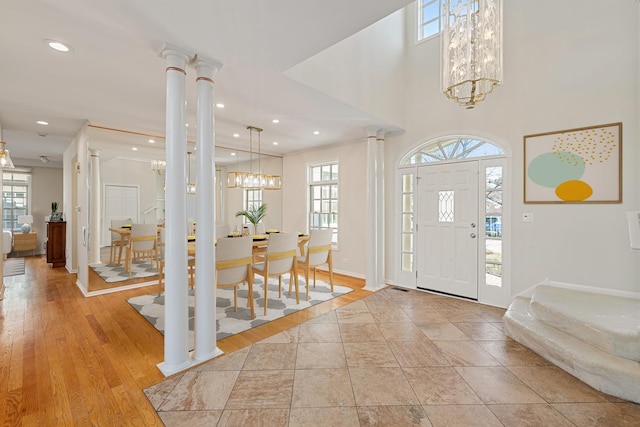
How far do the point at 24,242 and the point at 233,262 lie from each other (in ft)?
24.4

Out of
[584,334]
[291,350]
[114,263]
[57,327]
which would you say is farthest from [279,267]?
[584,334]

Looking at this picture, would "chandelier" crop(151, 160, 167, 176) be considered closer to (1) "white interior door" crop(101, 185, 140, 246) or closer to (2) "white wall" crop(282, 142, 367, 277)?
(1) "white interior door" crop(101, 185, 140, 246)

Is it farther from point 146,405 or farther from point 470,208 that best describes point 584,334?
point 146,405

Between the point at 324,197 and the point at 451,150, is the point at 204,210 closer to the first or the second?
the point at 451,150

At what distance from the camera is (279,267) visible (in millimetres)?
3545

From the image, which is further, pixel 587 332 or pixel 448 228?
pixel 448 228

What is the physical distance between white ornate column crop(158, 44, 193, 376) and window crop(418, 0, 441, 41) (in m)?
4.00

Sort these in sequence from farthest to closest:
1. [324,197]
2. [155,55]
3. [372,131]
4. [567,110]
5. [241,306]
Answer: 1. [324,197]
2. [372,131]
3. [241,306]
4. [567,110]
5. [155,55]

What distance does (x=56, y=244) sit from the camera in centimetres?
571

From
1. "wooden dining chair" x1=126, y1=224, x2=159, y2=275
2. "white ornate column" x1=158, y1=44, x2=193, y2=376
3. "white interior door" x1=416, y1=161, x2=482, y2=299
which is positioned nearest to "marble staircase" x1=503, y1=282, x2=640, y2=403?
"white interior door" x1=416, y1=161, x2=482, y2=299

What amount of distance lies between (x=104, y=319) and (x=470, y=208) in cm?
475

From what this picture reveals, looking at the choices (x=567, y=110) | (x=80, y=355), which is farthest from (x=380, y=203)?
(x=80, y=355)

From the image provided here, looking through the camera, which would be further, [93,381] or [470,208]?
[470,208]

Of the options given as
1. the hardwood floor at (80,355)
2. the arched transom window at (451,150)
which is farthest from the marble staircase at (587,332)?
the hardwood floor at (80,355)
